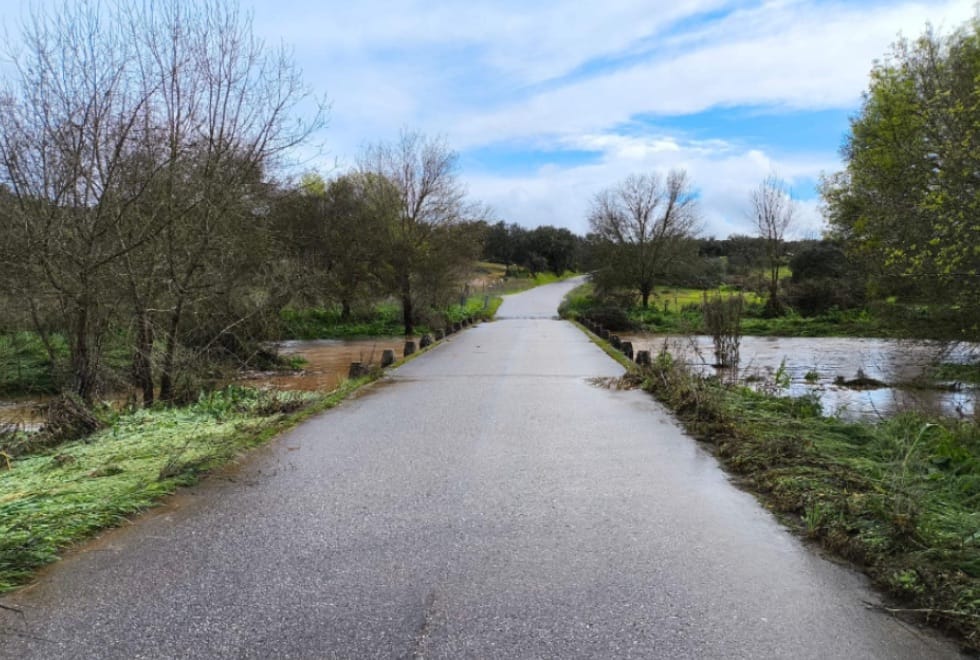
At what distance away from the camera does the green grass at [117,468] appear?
402 cm

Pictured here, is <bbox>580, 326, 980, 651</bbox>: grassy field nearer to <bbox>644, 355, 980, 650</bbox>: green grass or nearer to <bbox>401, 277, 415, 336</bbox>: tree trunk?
<bbox>644, 355, 980, 650</bbox>: green grass

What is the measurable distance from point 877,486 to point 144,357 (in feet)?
30.0

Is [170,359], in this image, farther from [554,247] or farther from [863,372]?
[554,247]

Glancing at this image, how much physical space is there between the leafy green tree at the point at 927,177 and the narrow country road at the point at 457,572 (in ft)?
22.6

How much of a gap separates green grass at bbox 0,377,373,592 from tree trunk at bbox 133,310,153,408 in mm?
904

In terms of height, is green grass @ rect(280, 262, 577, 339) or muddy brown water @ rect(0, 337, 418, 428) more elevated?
green grass @ rect(280, 262, 577, 339)

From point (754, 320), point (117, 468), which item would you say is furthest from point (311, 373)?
point (754, 320)

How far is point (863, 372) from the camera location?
1592cm

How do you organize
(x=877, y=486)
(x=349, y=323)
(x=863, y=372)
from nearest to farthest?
1. (x=877, y=486)
2. (x=863, y=372)
3. (x=349, y=323)

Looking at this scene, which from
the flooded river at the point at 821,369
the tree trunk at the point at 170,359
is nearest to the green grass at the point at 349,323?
the flooded river at the point at 821,369

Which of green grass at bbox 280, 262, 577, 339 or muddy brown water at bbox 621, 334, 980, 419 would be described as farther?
green grass at bbox 280, 262, 577, 339

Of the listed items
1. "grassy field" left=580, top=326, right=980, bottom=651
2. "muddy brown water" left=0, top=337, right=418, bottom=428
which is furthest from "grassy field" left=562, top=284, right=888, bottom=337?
"grassy field" left=580, top=326, right=980, bottom=651

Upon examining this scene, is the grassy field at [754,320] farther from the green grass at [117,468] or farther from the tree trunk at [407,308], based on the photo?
the green grass at [117,468]

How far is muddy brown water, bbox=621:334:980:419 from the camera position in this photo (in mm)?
11234
